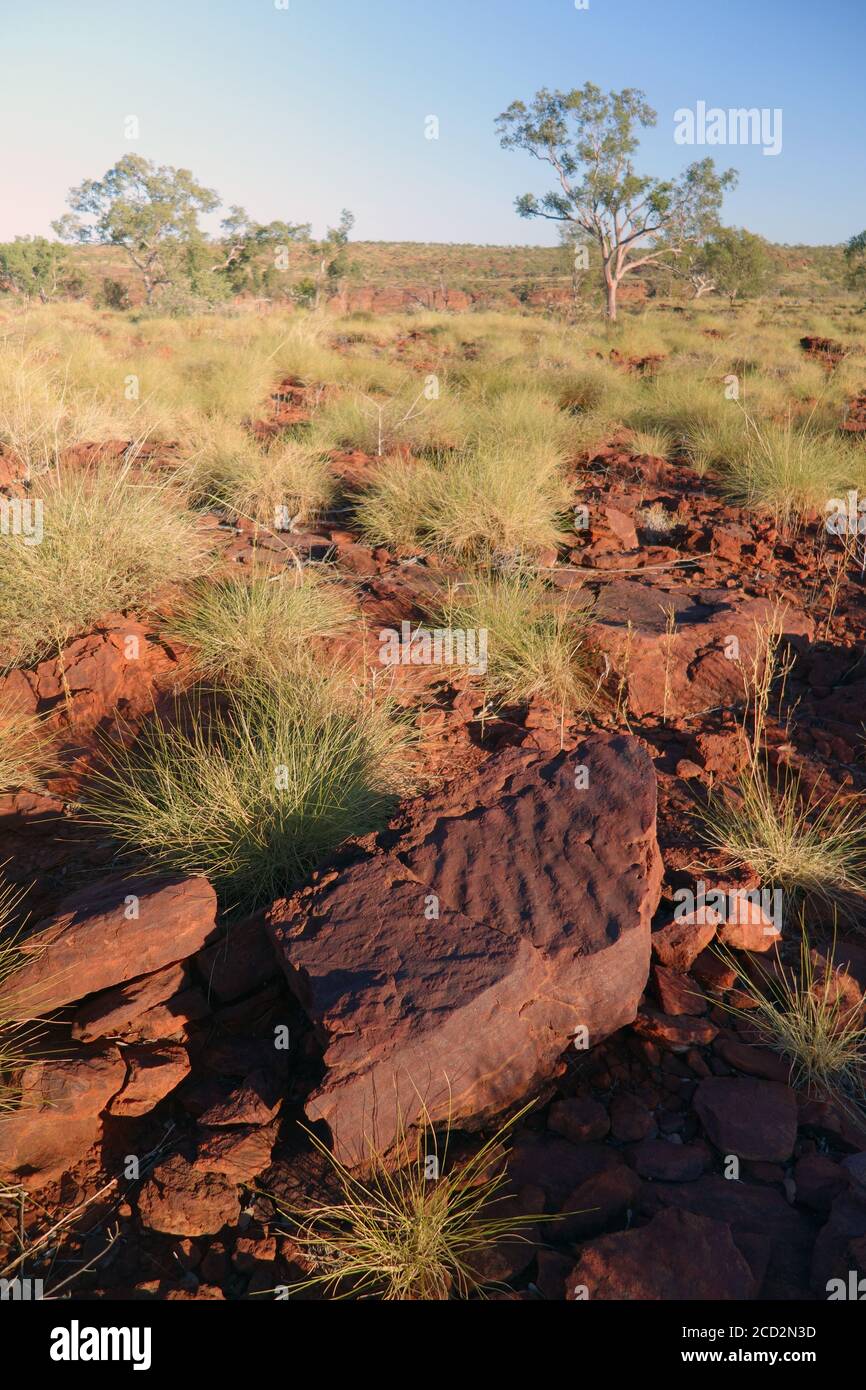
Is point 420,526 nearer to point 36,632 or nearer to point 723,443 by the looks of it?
point 36,632

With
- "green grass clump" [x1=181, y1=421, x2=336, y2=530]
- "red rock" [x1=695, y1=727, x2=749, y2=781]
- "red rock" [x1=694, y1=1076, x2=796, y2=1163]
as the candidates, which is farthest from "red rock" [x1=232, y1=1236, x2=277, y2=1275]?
"green grass clump" [x1=181, y1=421, x2=336, y2=530]

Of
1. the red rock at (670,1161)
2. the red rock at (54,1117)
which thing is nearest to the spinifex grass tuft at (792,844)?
the red rock at (670,1161)

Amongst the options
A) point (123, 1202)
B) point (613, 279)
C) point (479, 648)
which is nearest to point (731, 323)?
point (613, 279)

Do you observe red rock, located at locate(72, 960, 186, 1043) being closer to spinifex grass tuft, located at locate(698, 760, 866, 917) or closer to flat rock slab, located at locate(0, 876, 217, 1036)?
flat rock slab, located at locate(0, 876, 217, 1036)

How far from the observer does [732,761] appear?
356cm

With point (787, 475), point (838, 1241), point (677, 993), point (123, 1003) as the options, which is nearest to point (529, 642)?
point (677, 993)

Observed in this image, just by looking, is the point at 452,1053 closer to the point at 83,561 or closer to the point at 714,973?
the point at 714,973

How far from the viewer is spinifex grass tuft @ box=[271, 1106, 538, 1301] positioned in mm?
1746

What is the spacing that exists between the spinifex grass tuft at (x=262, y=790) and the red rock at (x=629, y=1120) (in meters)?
1.17

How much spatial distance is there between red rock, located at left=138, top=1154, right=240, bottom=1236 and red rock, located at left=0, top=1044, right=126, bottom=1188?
0.73 feet

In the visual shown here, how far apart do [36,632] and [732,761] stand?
3191 mm

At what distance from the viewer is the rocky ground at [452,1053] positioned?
183 centimetres

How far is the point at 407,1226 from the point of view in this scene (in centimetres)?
176

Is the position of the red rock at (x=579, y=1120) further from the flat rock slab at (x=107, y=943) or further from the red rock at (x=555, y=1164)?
the flat rock slab at (x=107, y=943)
